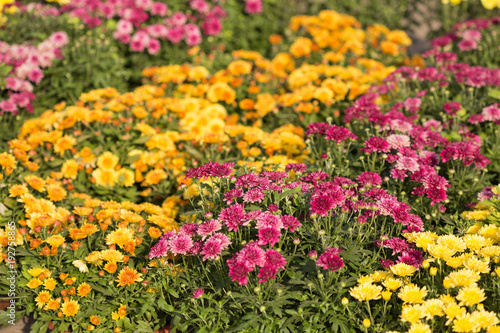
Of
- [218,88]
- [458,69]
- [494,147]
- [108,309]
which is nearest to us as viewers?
[108,309]

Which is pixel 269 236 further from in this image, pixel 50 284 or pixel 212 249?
pixel 50 284

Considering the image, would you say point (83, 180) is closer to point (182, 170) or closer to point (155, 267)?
point (182, 170)

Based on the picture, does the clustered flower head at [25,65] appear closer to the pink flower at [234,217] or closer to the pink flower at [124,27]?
the pink flower at [124,27]

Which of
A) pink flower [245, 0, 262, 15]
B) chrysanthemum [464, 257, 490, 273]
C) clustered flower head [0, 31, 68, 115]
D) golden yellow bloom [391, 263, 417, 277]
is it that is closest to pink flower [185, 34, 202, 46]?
pink flower [245, 0, 262, 15]

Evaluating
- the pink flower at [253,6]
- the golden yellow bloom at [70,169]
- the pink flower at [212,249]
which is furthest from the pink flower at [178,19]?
the pink flower at [212,249]

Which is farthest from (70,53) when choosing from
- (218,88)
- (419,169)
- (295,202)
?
(419,169)

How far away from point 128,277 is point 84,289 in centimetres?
29

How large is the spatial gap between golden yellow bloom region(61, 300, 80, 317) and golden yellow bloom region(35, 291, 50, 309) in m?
0.12

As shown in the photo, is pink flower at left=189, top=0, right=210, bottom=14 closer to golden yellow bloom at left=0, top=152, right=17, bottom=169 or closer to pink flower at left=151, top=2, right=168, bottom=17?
pink flower at left=151, top=2, right=168, bottom=17

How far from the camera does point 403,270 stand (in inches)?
93.3

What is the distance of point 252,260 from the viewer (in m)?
2.26

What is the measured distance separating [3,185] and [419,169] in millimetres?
3157

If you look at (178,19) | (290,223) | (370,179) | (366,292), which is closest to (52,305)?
(290,223)

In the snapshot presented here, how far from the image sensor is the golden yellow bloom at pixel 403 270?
235 cm
